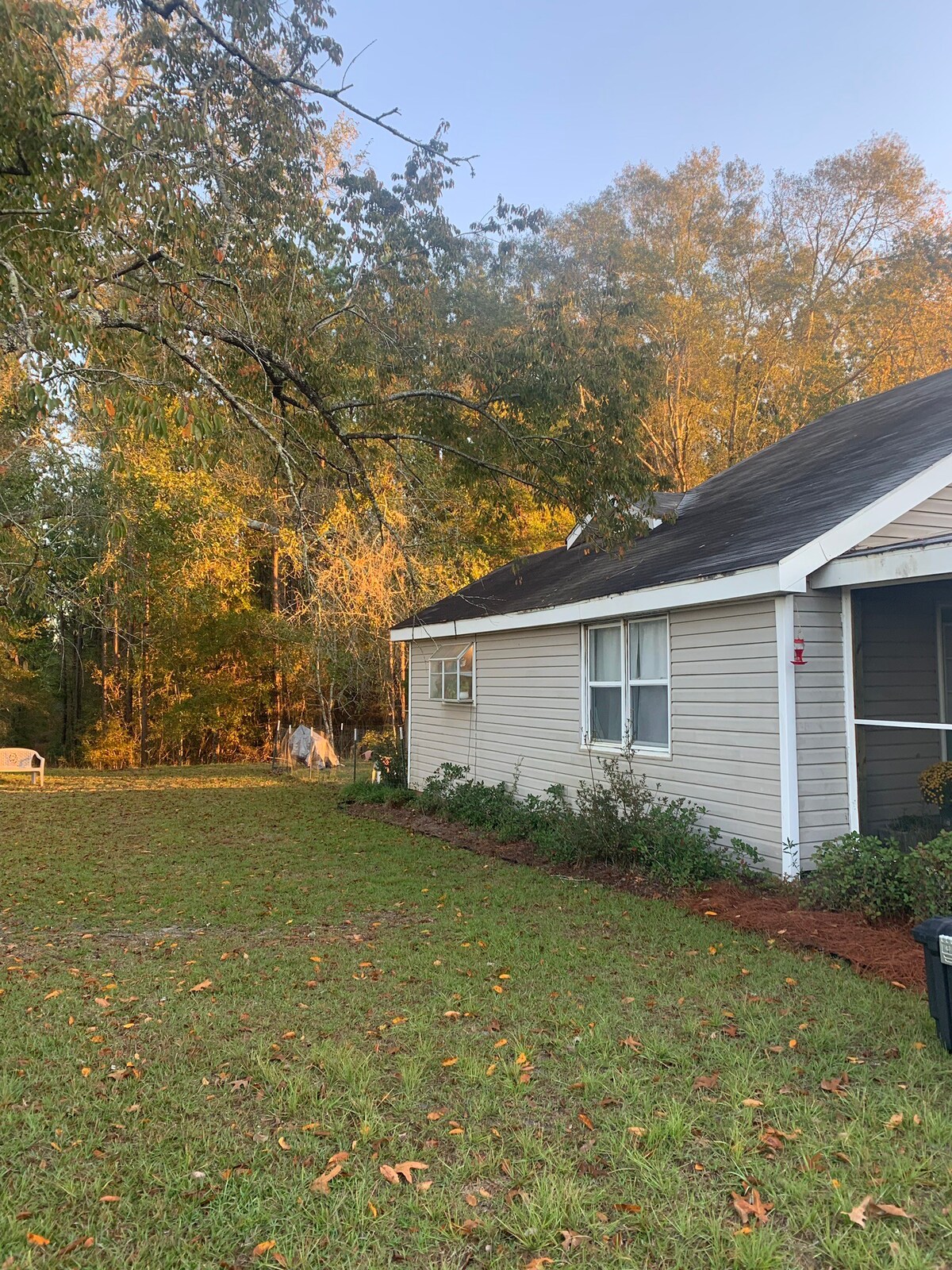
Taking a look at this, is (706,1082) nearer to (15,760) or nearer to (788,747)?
(788,747)

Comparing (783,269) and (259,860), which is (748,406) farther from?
(259,860)

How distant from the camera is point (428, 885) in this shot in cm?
A: 813

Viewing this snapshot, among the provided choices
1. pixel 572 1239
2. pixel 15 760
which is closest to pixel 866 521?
pixel 572 1239

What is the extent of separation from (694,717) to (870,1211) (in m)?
5.55

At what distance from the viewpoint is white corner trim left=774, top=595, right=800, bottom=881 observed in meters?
6.82

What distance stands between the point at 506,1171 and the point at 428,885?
521 centimetres

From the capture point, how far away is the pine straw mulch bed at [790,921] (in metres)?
5.11

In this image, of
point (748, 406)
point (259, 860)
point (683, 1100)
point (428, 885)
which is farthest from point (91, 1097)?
point (748, 406)

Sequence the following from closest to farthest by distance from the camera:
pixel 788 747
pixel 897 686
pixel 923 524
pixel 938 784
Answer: pixel 788 747, pixel 938 784, pixel 923 524, pixel 897 686

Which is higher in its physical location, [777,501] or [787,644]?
[777,501]

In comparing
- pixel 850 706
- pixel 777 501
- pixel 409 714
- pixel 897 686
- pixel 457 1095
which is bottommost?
pixel 457 1095

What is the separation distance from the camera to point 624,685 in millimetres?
9172

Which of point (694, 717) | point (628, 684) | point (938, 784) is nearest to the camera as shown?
point (938, 784)

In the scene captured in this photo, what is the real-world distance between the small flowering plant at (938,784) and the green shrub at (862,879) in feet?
2.83
